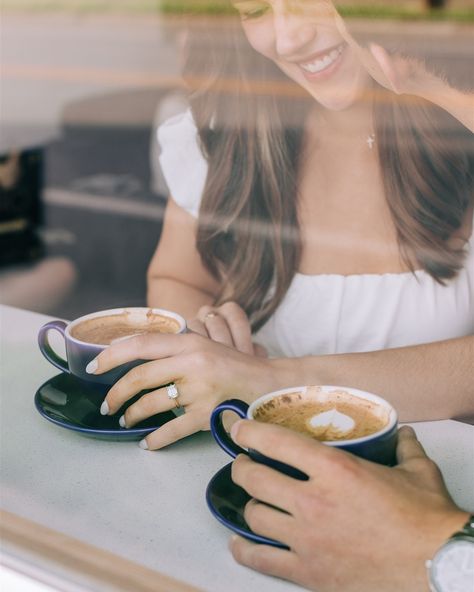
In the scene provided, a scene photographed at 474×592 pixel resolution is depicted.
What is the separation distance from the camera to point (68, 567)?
30.5 inches

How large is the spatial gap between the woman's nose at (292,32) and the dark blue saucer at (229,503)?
0.52 meters

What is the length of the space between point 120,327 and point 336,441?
387 millimetres

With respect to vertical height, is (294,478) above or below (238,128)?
below

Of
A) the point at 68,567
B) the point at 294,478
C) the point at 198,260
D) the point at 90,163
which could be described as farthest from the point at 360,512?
the point at 90,163

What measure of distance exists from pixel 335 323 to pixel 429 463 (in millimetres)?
576

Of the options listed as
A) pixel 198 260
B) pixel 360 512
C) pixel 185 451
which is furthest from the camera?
pixel 198 260

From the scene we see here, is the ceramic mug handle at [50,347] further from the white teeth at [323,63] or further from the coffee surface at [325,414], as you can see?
the white teeth at [323,63]

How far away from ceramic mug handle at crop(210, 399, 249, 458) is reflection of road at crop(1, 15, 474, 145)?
0.62m

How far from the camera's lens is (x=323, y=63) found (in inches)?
43.0

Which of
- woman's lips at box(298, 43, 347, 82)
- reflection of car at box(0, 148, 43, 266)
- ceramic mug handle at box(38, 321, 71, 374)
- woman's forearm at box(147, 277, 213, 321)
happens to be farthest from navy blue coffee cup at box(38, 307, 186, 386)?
reflection of car at box(0, 148, 43, 266)

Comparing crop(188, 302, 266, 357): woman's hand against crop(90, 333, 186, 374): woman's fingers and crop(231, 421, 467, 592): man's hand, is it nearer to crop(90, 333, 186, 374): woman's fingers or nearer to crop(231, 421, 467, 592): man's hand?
crop(90, 333, 186, 374): woman's fingers

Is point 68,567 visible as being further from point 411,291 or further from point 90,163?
point 90,163

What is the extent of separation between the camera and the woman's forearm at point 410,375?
98 centimetres

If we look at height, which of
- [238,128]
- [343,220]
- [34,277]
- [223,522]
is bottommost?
[34,277]
